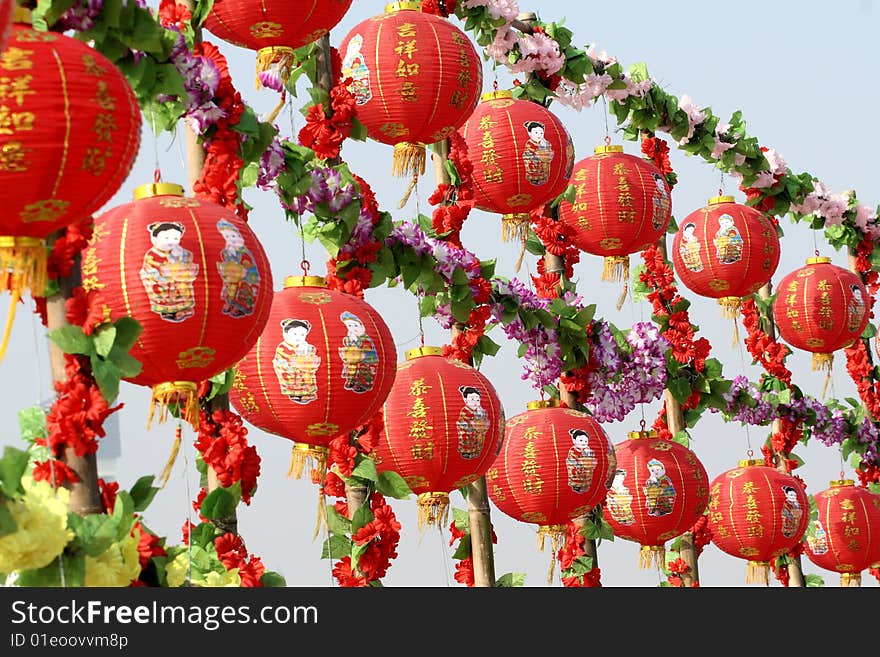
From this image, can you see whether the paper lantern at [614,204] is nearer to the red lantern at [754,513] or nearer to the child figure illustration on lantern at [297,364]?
the red lantern at [754,513]

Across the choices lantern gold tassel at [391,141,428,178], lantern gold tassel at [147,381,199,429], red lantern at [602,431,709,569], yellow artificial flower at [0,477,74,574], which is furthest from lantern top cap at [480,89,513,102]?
yellow artificial flower at [0,477,74,574]

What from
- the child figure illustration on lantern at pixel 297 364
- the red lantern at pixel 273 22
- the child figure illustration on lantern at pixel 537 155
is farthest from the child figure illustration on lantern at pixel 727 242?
the child figure illustration on lantern at pixel 297 364

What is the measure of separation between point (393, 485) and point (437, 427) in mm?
285

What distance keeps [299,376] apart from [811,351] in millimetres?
6595

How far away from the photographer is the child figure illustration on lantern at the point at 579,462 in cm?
699

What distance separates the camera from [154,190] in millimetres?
4457

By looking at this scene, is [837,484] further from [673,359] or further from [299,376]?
[299,376]

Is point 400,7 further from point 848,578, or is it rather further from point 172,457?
point 848,578

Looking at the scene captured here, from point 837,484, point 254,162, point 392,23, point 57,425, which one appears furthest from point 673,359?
point 57,425

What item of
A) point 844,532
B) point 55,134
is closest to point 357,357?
point 55,134

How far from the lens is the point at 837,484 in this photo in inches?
446

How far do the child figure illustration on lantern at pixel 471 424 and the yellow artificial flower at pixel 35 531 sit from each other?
2332 mm

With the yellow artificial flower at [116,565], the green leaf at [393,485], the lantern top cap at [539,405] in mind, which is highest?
the lantern top cap at [539,405]

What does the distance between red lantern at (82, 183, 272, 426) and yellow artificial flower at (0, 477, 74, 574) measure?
2.01 ft
